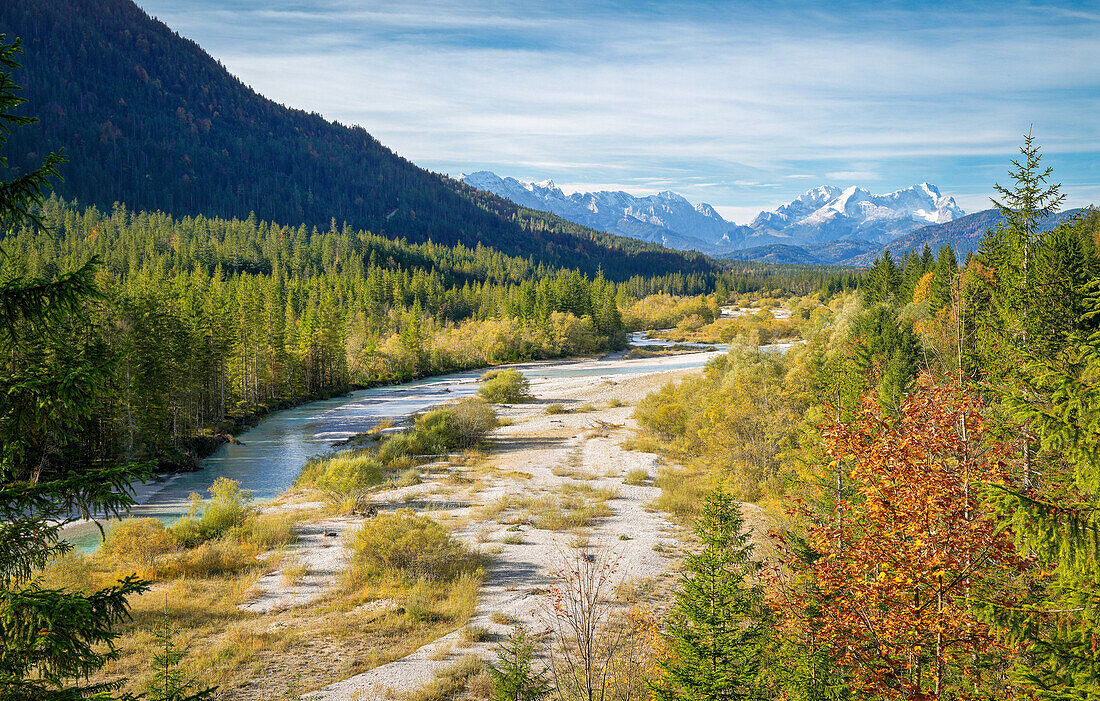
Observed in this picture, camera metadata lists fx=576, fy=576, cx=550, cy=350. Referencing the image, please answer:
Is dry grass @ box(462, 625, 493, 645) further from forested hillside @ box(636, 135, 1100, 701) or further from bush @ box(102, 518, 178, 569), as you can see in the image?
bush @ box(102, 518, 178, 569)

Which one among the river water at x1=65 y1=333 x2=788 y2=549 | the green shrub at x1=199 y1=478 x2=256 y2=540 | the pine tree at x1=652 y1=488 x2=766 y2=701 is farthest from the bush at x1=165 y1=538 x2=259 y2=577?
the pine tree at x1=652 y1=488 x2=766 y2=701

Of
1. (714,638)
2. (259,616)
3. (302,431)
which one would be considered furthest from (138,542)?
(302,431)

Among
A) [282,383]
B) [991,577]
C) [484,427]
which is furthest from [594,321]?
[991,577]

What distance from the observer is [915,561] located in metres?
6.73

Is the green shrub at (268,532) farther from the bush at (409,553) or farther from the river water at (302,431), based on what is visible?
the river water at (302,431)

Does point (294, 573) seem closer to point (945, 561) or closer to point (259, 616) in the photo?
point (259, 616)

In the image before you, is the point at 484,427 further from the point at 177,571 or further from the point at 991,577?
the point at 991,577

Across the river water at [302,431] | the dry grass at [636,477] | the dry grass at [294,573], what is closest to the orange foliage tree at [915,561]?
the dry grass at [294,573]

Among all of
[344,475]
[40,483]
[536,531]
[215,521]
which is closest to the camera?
[40,483]

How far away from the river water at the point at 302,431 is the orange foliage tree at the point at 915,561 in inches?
958

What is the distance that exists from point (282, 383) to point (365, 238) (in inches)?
4179

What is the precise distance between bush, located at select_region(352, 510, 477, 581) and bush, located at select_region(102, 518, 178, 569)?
20.4ft

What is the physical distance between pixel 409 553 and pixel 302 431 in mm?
30517

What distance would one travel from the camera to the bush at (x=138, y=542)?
16891 mm
